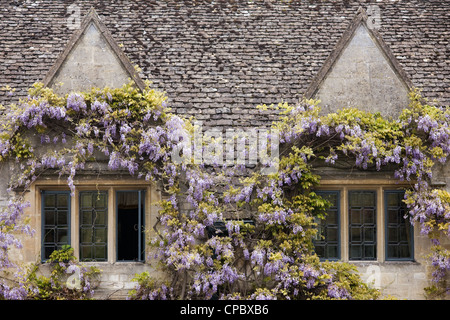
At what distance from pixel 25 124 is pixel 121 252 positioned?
113 inches

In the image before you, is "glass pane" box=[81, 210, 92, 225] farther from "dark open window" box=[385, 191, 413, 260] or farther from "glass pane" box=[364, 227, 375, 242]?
"dark open window" box=[385, 191, 413, 260]

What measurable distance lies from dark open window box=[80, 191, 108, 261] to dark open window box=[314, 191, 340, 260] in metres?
3.92

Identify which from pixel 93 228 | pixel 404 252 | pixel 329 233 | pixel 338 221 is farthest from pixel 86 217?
pixel 404 252

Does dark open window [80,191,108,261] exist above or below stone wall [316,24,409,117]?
below

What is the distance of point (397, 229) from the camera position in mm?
11148

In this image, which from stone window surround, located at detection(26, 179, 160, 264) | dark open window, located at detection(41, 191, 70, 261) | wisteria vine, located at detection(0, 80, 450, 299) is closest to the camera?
wisteria vine, located at detection(0, 80, 450, 299)

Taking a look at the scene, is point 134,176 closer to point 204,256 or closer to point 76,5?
point 204,256

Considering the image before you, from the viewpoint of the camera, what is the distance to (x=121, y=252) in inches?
433

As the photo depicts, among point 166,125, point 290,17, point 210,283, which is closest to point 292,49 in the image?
point 290,17

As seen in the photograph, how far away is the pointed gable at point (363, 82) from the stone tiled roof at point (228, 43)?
68 centimetres

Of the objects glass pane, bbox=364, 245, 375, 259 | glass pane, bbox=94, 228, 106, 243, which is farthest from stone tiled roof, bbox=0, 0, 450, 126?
glass pane, bbox=364, 245, 375, 259

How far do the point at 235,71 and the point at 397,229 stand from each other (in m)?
4.46

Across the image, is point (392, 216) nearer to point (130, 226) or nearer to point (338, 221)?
point (338, 221)

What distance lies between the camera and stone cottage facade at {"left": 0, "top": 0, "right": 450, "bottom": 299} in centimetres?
1091
